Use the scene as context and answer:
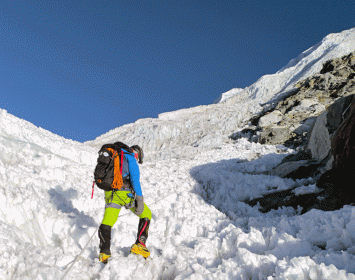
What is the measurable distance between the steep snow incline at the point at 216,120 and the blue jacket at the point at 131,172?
23887 millimetres

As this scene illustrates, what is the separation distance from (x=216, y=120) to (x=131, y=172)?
4151cm

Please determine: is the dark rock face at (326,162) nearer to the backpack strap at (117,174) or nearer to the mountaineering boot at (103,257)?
the backpack strap at (117,174)

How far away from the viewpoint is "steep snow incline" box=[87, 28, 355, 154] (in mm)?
36000

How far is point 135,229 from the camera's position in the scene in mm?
4449

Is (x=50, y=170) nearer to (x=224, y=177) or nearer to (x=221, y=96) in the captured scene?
(x=224, y=177)

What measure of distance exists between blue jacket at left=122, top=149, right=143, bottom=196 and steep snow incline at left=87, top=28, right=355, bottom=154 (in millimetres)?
23887

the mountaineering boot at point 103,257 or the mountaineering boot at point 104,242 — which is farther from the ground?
the mountaineering boot at point 104,242

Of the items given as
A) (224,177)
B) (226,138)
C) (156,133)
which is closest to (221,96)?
(156,133)

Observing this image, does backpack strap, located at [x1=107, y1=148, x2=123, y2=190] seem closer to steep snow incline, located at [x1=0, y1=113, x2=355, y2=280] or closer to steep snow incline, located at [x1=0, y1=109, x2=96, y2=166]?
steep snow incline, located at [x1=0, y1=113, x2=355, y2=280]

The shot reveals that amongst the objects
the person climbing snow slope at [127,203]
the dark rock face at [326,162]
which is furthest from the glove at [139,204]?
the dark rock face at [326,162]

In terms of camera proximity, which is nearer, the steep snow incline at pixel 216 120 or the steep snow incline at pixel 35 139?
the steep snow incline at pixel 35 139

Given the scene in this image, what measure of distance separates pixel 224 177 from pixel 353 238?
21.3 feet

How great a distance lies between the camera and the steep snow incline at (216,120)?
36.0m

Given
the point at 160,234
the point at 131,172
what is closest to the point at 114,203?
the point at 131,172
